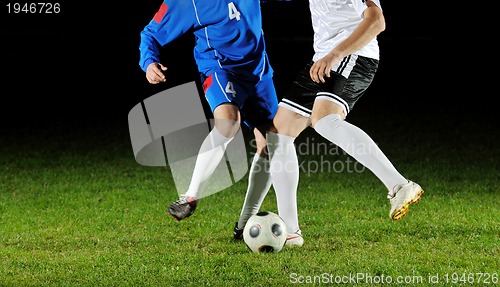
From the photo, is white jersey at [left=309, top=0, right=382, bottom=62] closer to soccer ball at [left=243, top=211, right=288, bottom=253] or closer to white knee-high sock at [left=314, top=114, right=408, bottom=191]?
white knee-high sock at [left=314, top=114, right=408, bottom=191]

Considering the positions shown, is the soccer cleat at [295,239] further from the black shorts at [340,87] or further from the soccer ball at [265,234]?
the black shorts at [340,87]

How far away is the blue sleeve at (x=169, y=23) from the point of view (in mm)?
5656

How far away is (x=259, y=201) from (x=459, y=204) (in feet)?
5.91

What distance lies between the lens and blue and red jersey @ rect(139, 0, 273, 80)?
567 centimetres

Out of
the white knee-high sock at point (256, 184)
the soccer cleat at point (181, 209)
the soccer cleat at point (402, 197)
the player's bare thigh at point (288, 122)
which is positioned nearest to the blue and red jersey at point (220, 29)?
the player's bare thigh at point (288, 122)

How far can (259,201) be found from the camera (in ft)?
18.6

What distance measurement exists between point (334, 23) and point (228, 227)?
5.42 feet

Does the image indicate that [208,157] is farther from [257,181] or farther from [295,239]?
[295,239]

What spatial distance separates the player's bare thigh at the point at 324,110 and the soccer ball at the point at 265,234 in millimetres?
661

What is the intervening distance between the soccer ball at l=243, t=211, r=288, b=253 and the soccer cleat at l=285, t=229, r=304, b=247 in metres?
0.12

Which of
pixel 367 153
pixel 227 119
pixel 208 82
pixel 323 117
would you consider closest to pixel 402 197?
pixel 367 153

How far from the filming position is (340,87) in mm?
5055

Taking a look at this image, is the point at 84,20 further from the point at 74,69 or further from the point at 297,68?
the point at 297,68

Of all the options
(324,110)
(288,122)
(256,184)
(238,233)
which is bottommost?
(238,233)
